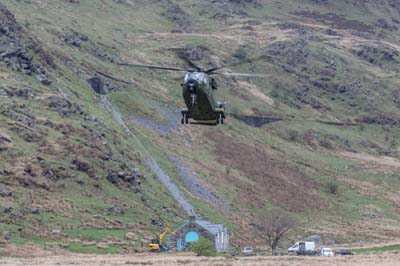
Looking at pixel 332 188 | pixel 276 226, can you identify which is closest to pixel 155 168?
pixel 276 226

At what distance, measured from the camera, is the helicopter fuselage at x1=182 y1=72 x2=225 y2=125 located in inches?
2173

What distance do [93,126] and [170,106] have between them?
42.3m

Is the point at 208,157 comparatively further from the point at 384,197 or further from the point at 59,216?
the point at 59,216

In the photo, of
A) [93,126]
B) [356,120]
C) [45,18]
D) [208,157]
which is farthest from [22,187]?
[356,120]

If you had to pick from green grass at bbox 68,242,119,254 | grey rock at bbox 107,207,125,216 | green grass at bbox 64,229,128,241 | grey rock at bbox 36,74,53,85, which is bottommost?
green grass at bbox 68,242,119,254

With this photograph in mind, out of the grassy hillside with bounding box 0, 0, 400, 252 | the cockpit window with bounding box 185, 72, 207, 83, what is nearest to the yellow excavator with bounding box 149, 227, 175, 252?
the grassy hillside with bounding box 0, 0, 400, 252

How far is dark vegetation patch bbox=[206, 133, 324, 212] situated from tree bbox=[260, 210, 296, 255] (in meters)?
11.5

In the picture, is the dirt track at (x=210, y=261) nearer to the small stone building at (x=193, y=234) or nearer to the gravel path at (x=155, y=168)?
the small stone building at (x=193, y=234)

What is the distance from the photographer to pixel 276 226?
106m

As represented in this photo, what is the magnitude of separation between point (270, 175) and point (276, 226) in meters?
31.3

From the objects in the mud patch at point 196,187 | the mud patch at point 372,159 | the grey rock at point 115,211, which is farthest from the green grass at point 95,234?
the mud patch at point 372,159

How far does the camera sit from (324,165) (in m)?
158

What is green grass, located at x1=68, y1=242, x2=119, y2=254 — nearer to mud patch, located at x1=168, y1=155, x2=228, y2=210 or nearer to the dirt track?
the dirt track

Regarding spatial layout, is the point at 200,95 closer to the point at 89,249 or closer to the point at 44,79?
the point at 89,249
